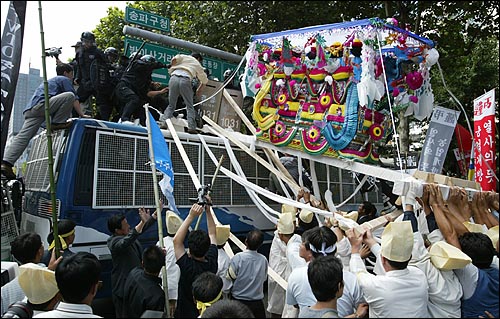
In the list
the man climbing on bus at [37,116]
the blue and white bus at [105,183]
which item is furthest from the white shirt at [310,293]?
the man climbing on bus at [37,116]

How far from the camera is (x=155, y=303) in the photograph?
3.13 metres

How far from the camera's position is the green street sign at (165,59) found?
8.34 m

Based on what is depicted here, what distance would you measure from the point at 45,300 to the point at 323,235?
2.06m

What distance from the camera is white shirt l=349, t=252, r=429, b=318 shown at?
2748mm

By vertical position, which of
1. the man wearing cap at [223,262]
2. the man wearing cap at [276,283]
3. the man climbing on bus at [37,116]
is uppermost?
the man climbing on bus at [37,116]

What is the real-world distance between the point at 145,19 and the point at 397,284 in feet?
25.1

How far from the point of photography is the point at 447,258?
9.89 feet

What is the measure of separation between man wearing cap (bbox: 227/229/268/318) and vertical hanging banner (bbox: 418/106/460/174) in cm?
317

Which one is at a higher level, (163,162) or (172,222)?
(163,162)

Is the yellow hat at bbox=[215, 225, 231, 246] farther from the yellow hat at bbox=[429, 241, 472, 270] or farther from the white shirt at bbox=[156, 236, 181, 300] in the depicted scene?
the yellow hat at bbox=[429, 241, 472, 270]

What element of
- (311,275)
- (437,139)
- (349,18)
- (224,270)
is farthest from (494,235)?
(349,18)

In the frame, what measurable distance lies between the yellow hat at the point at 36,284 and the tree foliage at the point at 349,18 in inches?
407

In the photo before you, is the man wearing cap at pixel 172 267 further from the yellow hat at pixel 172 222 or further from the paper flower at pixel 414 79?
the paper flower at pixel 414 79

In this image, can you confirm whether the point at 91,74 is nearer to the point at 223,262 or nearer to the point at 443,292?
the point at 223,262
